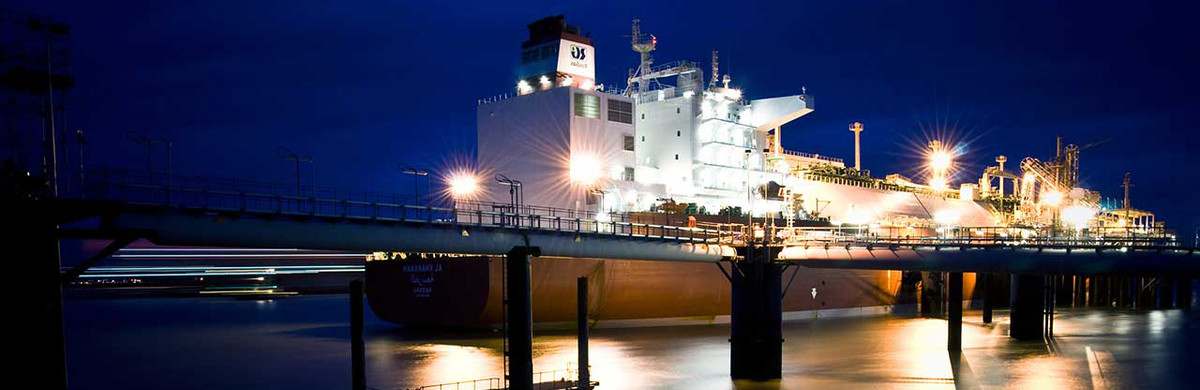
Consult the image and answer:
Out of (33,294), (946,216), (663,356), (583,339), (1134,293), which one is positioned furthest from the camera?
(946,216)

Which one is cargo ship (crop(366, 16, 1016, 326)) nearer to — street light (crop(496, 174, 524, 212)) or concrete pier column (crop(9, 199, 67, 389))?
street light (crop(496, 174, 524, 212))

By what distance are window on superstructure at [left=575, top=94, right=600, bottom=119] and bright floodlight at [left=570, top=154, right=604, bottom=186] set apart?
269 centimetres

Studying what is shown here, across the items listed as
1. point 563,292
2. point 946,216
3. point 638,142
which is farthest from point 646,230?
point 946,216

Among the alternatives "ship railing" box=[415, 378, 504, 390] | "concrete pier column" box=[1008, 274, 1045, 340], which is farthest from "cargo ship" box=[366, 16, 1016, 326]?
"ship railing" box=[415, 378, 504, 390]

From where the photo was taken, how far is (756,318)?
3403 cm

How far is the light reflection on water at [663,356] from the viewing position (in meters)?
36.7

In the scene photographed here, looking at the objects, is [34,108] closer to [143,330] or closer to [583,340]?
[583,340]

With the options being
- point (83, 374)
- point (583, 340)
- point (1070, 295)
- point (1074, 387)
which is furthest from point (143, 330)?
point (1070, 295)

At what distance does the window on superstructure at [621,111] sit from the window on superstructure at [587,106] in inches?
54.8

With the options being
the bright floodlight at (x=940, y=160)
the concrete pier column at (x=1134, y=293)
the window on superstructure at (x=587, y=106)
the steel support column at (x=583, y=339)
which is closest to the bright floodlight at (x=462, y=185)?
the window on superstructure at (x=587, y=106)

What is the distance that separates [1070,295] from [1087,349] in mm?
45600

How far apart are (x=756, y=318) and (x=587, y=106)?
23.7 m

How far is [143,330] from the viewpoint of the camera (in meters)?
68.7

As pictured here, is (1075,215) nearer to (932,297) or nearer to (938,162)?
(938,162)
